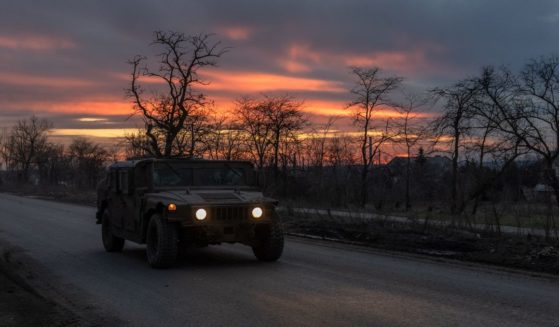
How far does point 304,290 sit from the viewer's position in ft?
27.3

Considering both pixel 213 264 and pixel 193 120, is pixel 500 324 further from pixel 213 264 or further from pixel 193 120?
pixel 193 120

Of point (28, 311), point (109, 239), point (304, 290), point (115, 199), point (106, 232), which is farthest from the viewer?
point (106, 232)

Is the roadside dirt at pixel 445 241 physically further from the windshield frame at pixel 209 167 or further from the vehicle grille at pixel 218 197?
the vehicle grille at pixel 218 197

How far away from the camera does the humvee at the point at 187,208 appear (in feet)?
33.1

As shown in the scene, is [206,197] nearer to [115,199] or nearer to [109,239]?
[115,199]

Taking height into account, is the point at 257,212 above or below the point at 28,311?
above

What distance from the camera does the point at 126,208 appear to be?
1204 cm

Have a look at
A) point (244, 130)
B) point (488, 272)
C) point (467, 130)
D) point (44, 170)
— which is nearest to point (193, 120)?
point (244, 130)

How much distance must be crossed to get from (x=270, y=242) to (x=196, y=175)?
6.62 feet

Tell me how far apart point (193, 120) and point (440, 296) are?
3319 centimetres

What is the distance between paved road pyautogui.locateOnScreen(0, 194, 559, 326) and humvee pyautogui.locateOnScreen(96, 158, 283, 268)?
44cm

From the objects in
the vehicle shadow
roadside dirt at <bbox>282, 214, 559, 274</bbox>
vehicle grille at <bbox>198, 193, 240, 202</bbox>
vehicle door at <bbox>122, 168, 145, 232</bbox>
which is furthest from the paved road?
vehicle grille at <bbox>198, 193, 240, 202</bbox>

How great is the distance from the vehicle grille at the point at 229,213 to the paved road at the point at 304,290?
2.87ft

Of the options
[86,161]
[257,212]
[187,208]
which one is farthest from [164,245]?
[86,161]
